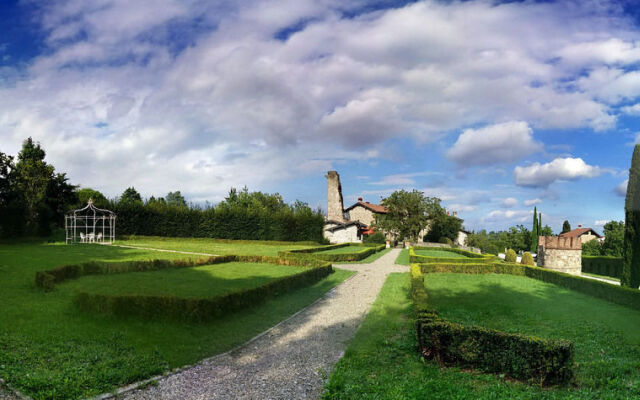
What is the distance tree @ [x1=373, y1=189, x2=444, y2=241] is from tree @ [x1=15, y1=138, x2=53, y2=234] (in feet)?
140

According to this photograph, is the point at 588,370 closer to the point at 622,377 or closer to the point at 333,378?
the point at 622,377

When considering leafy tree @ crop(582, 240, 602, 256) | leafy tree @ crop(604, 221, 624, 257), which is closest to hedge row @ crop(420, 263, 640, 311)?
leafy tree @ crop(604, 221, 624, 257)

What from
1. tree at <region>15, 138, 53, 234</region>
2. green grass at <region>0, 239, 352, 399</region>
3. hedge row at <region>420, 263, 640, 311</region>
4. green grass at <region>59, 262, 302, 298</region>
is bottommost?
hedge row at <region>420, 263, 640, 311</region>

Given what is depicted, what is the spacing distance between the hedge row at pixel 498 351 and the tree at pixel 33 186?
130 feet

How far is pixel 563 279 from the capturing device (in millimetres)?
20875

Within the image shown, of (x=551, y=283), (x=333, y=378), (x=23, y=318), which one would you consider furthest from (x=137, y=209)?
(x=333, y=378)

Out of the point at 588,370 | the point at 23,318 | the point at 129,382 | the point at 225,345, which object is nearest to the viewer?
the point at 129,382

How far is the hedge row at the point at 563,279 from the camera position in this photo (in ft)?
53.1

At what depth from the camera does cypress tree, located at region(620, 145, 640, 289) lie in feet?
65.4

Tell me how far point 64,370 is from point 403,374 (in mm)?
6151

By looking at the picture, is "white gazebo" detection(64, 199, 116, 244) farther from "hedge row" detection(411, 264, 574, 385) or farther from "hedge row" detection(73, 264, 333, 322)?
"hedge row" detection(411, 264, 574, 385)

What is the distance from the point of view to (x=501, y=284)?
20.4m

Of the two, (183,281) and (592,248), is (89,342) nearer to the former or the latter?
(183,281)

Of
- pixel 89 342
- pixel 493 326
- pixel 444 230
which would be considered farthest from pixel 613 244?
pixel 89 342
